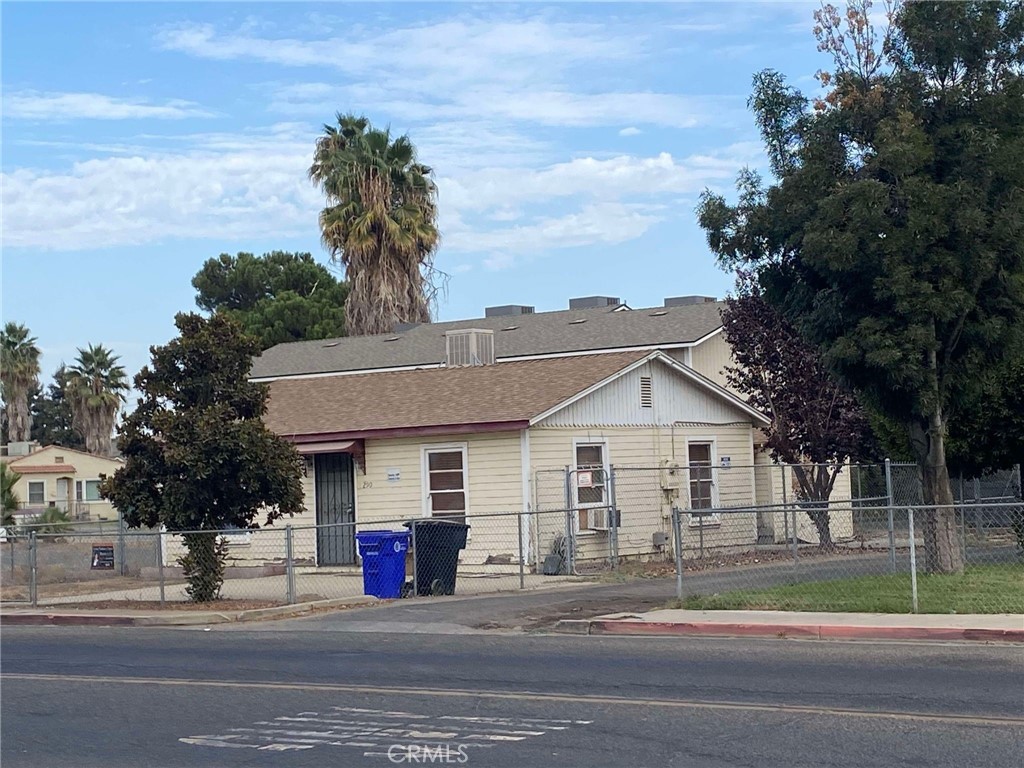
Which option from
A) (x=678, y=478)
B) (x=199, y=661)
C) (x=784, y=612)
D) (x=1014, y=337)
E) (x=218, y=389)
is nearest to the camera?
(x=199, y=661)

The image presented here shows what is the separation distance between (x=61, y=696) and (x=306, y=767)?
4.31 m

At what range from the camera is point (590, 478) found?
25.2 meters

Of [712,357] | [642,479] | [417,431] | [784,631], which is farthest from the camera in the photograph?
[712,357]

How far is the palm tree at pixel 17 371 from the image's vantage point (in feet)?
236

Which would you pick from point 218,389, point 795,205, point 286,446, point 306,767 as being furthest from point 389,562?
point 306,767

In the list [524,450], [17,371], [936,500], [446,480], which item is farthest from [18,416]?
[936,500]

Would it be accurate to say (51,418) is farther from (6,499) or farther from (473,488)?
(473,488)

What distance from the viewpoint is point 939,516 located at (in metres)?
18.6

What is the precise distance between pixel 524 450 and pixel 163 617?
318 inches

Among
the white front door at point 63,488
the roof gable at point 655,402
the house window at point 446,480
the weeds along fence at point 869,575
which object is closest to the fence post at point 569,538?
the roof gable at point 655,402

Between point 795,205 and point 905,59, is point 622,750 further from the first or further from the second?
point 905,59

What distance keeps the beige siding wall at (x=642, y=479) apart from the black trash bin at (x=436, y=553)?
10.5 ft

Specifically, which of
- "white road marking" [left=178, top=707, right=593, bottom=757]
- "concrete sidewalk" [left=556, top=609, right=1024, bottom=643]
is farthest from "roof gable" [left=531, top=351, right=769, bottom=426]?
"white road marking" [left=178, top=707, right=593, bottom=757]

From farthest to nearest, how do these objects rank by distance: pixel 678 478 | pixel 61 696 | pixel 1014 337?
pixel 678 478 → pixel 1014 337 → pixel 61 696
